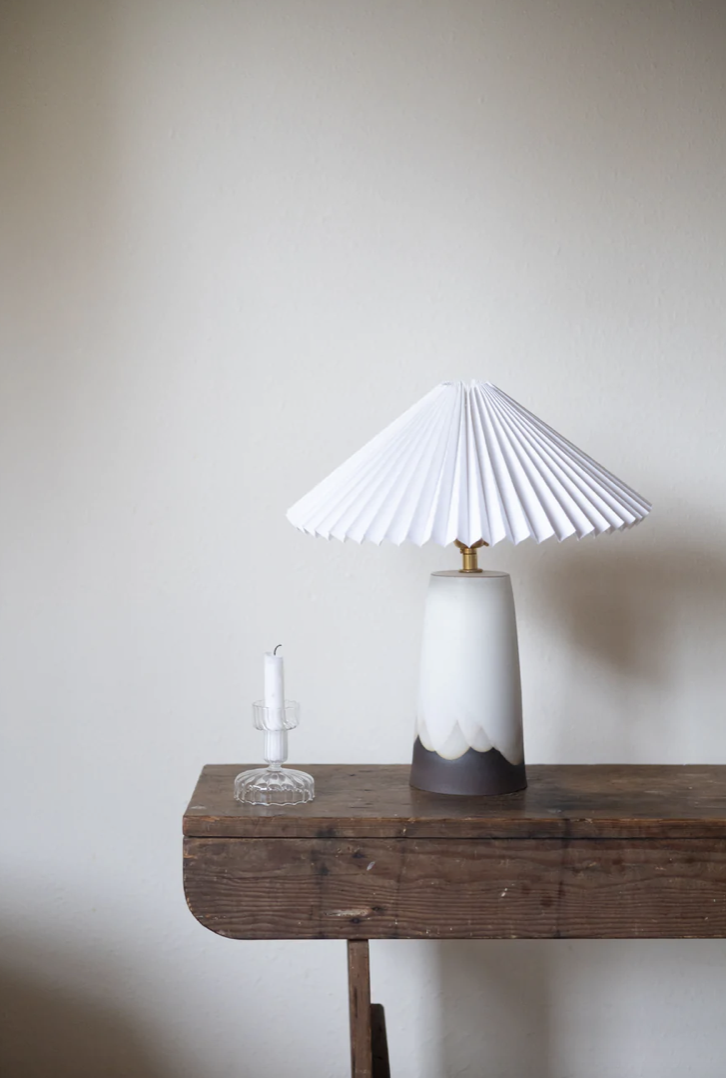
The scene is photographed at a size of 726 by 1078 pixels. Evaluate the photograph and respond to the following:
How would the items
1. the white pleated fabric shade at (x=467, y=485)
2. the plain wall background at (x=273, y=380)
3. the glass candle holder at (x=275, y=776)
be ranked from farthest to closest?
the plain wall background at (x=273, y=380) < the glass candle holder at (x=275, y=776) < the white pleated fabric shade at (x=467, y=485)

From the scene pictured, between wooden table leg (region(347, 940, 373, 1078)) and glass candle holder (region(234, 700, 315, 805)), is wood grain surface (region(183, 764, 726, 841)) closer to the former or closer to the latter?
glass candle holder (region(234, 700, 315, 805))

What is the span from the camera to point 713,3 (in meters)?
1.78

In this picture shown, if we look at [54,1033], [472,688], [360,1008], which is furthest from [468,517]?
[54,1033]

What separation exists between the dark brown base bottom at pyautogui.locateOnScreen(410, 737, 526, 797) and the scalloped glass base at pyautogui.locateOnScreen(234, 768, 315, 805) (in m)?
0.17

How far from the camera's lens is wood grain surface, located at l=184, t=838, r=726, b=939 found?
4.18ft

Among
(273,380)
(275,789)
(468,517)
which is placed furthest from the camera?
(273,380)

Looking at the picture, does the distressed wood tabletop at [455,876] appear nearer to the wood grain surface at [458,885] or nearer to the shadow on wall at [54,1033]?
the wood grain surface at [458,885]

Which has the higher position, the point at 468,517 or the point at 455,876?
the point at 468,517

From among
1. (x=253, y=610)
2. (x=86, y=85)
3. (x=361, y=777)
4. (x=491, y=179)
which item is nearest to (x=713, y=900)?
(x=361, y=777)

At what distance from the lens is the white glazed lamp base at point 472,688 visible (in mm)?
1371

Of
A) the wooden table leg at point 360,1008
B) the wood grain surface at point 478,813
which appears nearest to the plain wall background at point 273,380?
the wood grain surface at point 478,813

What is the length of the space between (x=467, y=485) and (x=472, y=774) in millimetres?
401

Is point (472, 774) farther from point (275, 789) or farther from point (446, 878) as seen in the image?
point (275, 789)

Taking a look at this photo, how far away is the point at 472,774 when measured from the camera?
1.38m
